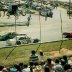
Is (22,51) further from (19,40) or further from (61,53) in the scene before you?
(19,40)

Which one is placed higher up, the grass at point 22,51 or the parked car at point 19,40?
the grass at point 22,51

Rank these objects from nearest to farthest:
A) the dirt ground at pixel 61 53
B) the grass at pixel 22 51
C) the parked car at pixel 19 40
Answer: the grass at pixel 22 51 → the dirt ground at pixel 61 53 → the parked car at pixel 19 40

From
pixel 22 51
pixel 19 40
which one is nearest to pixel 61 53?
pixel 22 51

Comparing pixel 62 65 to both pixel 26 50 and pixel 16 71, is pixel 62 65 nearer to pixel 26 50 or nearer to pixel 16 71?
pixel 16 71

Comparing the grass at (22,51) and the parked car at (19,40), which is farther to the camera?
the parked car at (19,40)

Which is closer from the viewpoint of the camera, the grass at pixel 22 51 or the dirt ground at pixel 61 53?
the grass at pixel 22 51

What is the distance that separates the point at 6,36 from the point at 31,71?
71.2 feet

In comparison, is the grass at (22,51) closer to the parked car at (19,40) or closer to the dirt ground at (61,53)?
the dirt ground at (61,53)

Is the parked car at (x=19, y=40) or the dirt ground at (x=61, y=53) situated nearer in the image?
the dirt ground at (x=61, y=53)

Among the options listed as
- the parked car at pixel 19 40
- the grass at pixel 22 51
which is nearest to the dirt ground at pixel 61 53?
the grass at pixel 22 51

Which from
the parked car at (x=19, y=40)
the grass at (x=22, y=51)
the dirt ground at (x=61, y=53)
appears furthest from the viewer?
the parked car at (x=19, y=40)

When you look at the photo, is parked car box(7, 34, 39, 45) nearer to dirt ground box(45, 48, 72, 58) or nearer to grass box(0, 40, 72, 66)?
grass box(0, 40, 72, 66)

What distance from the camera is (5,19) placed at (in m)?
63.3

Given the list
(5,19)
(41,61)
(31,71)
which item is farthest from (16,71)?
(5,19)
